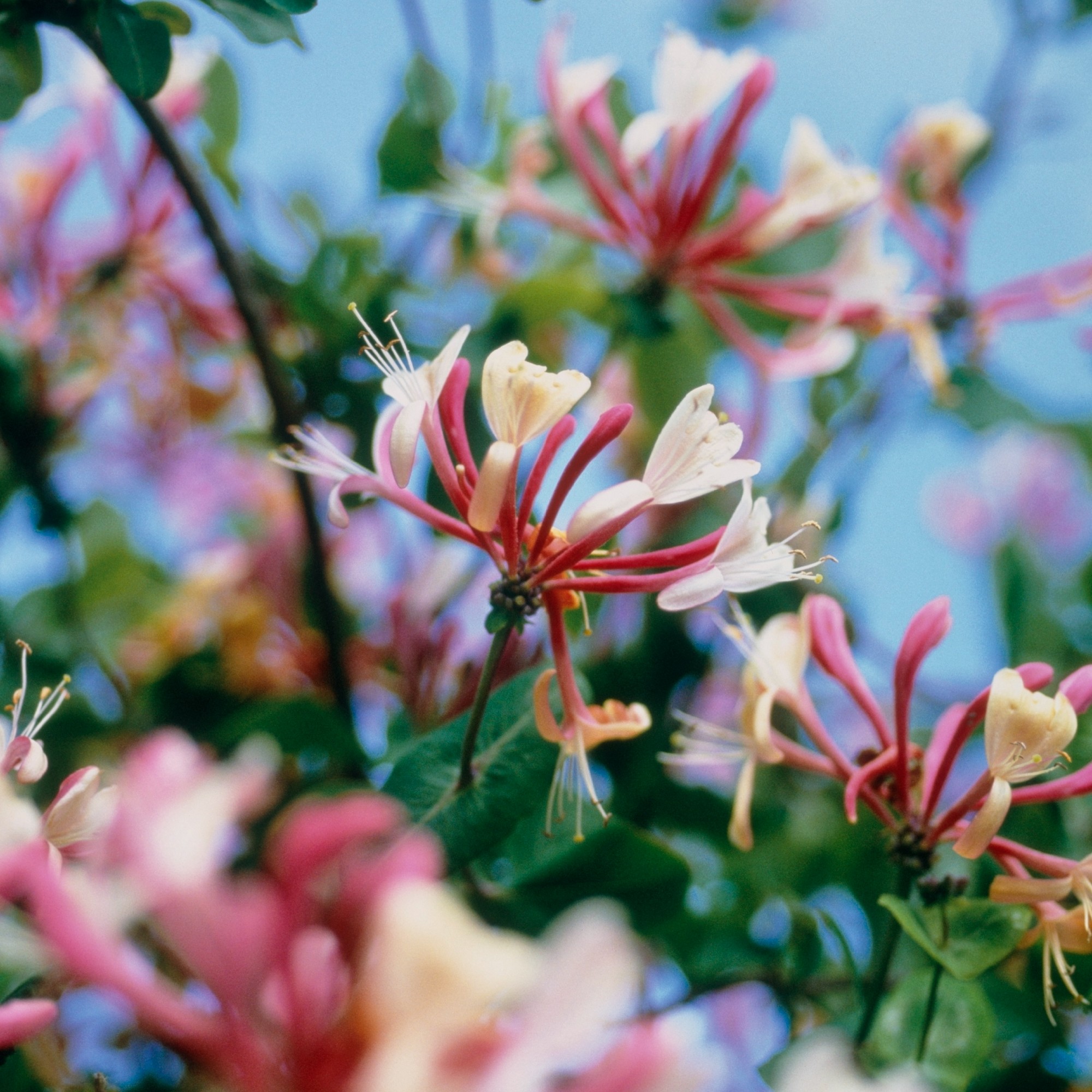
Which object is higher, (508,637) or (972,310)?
(508,637)

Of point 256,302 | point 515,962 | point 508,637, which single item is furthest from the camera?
point 256,302

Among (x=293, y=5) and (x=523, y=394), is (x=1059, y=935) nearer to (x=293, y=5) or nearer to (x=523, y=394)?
(x=523, y=394)

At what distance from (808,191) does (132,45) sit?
76 cm

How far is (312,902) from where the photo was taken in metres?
0.44

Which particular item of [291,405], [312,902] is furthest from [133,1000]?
[291,405]

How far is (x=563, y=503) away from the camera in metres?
0.79

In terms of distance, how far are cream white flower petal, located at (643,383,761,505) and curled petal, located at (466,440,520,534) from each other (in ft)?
0.33

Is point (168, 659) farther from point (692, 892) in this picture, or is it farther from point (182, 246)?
point (692, 892)

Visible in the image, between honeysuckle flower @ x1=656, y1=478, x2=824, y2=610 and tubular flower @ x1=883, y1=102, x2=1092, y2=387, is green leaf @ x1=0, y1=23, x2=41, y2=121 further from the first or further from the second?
tubular flower @ x1=883, y1=102, x2=1092, y2=387

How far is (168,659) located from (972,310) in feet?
4.30

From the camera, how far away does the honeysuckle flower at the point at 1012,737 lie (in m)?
0.74

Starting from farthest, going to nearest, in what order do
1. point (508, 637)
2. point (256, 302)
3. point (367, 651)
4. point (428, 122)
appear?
point (367, 651), point (428, 122), point (256, 302), point (508, 637)

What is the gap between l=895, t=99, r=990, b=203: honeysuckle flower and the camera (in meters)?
1.59

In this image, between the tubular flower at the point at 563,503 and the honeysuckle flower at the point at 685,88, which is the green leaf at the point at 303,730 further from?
the honeysuckle flower at the point at 685,88
